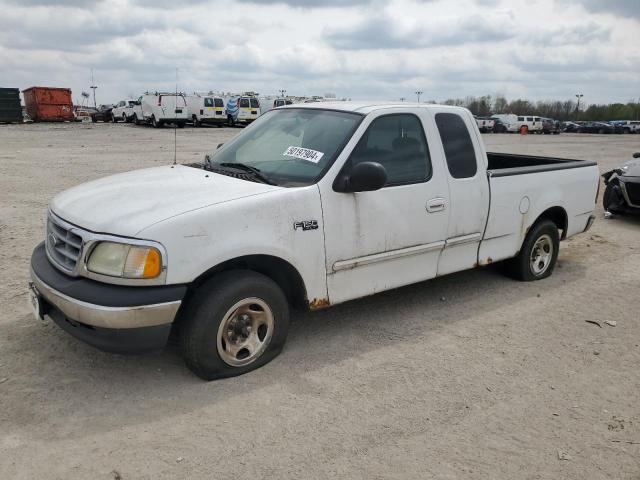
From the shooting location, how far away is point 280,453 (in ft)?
9.58

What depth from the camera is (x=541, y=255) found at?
19.6 ft

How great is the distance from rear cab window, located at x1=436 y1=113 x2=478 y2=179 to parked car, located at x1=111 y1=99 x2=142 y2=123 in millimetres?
40042

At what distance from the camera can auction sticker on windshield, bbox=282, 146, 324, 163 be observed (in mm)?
4039

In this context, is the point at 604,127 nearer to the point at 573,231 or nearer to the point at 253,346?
the point at 573,231

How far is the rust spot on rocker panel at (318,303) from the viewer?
3.94 m

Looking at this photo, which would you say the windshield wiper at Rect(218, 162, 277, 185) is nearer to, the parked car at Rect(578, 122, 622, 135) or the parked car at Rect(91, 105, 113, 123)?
the parked car at Rect(91, 105, 113, 123)

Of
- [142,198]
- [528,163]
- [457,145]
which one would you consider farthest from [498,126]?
[142,198]

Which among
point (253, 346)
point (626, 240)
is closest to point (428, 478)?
point (253, 346)

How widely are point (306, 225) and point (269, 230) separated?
11.6 inches

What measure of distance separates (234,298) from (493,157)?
458 cm

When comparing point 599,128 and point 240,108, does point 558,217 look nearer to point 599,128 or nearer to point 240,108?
point 240,108

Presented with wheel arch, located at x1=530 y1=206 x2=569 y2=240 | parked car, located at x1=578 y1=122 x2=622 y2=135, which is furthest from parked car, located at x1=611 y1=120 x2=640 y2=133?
wheel arch, located at x1=530 y1=206 x2=569 y2=240

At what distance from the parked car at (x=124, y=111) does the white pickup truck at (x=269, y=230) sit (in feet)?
132

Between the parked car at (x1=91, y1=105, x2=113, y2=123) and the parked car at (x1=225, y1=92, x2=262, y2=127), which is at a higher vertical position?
the parked car at (x1=91, y1=105, x2=113, y2=123)
